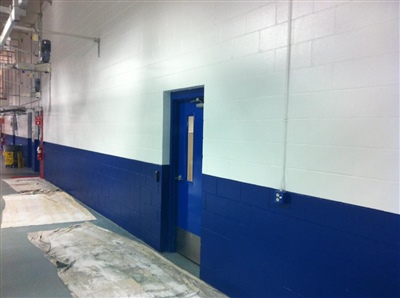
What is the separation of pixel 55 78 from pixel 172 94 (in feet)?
20.9

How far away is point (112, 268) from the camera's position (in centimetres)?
389

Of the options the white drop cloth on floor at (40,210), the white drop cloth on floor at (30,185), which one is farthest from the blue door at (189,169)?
the white drop cloth on floor at (30,185)

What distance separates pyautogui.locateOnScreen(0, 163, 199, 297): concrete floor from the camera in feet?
11.2

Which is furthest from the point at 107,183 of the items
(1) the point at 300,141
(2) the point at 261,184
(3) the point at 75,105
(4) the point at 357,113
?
(4) the point at 357,113

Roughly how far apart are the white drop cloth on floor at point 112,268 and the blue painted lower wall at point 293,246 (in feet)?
1.37

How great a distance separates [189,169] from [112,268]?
1476 millimetres

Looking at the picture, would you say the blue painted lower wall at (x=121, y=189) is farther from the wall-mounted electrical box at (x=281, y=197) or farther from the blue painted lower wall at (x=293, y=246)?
the wall-mounted electrical box at (x=281, y=197)

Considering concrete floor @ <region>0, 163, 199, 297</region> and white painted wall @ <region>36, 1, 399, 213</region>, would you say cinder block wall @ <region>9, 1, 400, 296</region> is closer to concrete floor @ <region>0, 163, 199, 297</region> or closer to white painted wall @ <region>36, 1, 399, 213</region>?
white painted wall @ <region>36, 1, 399, 213</region>

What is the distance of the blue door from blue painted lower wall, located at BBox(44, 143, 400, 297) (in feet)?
0.72

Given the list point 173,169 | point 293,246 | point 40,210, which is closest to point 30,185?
point 40,210

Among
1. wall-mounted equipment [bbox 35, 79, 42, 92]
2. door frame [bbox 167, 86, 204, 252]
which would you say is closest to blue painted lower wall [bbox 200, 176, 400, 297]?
door frame [bbox 167, 86, 204, 252]

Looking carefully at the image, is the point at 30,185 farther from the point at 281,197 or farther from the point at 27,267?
the point at 281,197

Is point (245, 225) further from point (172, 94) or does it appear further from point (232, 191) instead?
point (172, 94)

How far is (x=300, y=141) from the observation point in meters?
2.61
